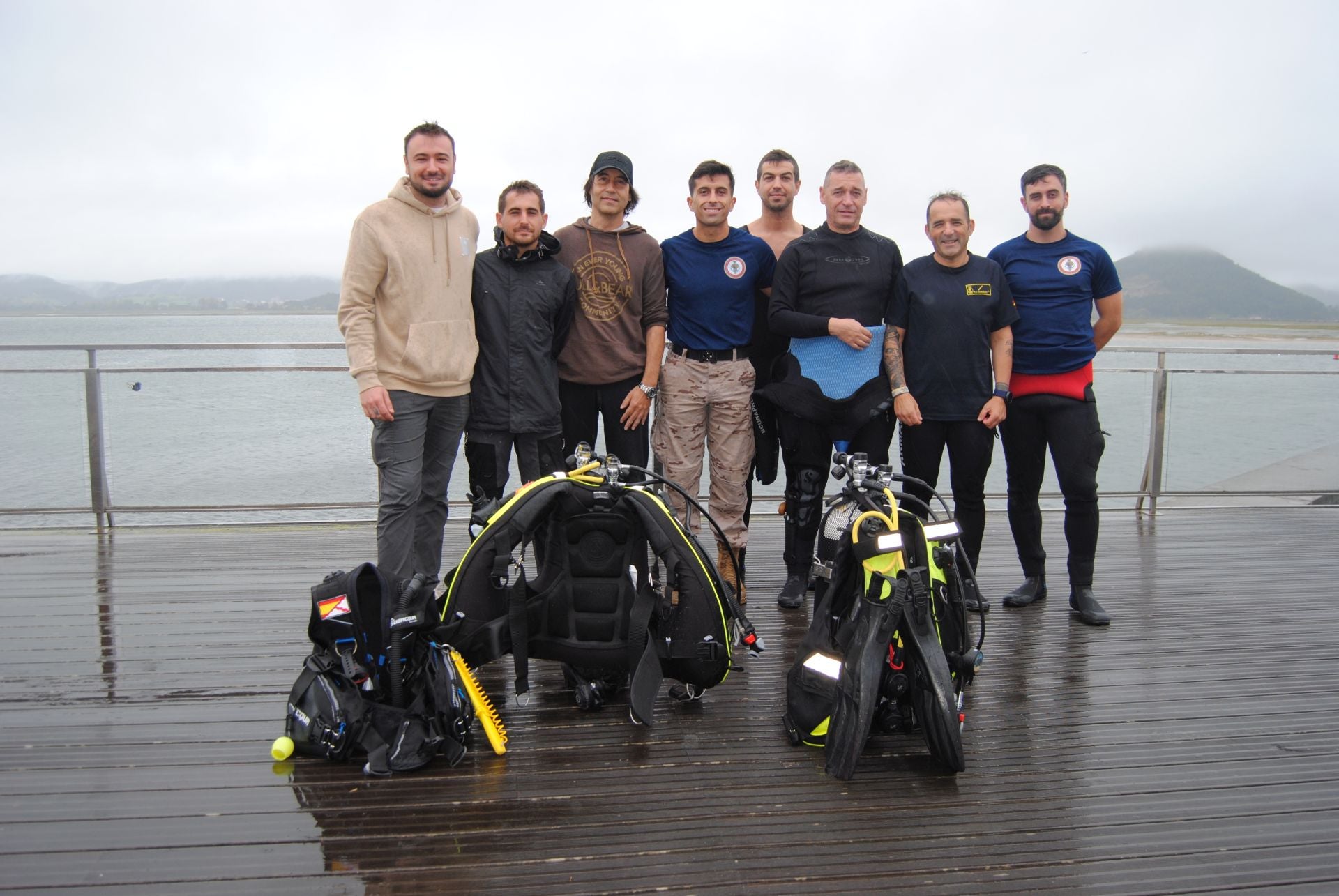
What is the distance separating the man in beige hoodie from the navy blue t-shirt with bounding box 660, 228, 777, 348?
0.81 meters

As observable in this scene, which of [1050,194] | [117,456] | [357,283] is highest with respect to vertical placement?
[1050,194]

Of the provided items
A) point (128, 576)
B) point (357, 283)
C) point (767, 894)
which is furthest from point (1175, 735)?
point (128, 576)

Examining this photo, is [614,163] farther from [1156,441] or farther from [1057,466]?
[1156,441]

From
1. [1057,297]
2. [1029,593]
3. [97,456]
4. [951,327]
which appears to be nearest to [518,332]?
[951,327]

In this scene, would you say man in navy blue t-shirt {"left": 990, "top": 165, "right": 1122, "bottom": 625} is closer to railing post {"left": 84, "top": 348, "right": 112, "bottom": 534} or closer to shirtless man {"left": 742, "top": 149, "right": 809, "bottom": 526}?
shirtless man {"left": 742, "top": 149, "right": 809, "bottom": 526}

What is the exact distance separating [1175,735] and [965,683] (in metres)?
0.64

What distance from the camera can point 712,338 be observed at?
3.82 meters

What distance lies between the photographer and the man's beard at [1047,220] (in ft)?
12.4

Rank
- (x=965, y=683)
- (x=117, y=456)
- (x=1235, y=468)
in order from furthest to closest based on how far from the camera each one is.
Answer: (x=1235, y=468), (x=117, y=456), (x=965, y=683)

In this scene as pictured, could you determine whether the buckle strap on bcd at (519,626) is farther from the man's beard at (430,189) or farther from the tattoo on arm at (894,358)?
the tattoo on arm at (894,358)

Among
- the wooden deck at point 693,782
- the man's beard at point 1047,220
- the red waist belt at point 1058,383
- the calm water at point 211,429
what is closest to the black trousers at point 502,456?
the wooden deck at point 693,782

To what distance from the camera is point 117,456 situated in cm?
538

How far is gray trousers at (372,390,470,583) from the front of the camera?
353cm

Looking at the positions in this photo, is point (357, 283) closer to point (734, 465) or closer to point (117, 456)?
point (734, 465)
